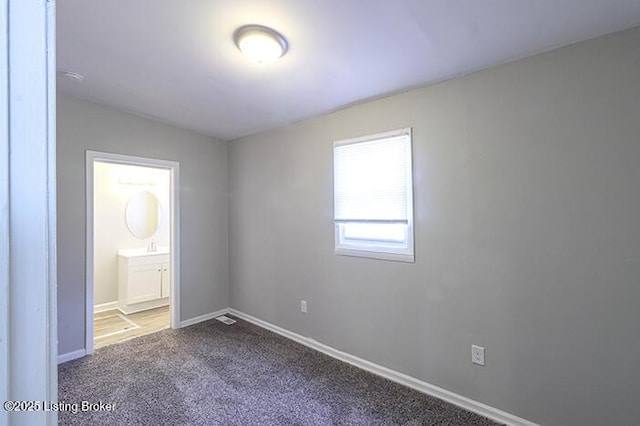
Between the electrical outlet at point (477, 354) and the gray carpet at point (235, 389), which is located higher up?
the electrical outlet at point (477, 354)

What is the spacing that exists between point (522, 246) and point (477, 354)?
2.66 ft

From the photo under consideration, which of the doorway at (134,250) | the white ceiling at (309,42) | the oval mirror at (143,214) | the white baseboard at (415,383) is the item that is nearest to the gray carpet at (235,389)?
the white baseboard at (415,383)

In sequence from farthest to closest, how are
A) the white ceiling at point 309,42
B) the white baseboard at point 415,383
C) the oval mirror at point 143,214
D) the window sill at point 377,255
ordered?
the oval mirror at point 143,214
the window sill at point 377,255
the white baseboard at point 415,383
the white ceiling at point 309,42

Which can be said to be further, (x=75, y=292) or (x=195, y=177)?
(x=195, y=177)

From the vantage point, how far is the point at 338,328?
305 cm

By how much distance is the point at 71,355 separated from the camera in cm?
308

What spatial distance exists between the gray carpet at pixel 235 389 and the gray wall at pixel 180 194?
666 mm

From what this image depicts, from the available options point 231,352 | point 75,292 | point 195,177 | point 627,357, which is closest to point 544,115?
point 627,357

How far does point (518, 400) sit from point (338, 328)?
1495 mm

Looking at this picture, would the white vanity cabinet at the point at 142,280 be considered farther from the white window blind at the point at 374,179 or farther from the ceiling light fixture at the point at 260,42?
the ceiling light fixture at the point at 260,42

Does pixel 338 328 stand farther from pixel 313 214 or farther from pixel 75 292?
pixel 75 292

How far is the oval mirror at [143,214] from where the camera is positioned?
5003mm

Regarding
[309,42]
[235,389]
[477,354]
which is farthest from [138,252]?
[477,354]

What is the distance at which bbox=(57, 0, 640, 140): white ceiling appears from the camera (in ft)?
5.44
